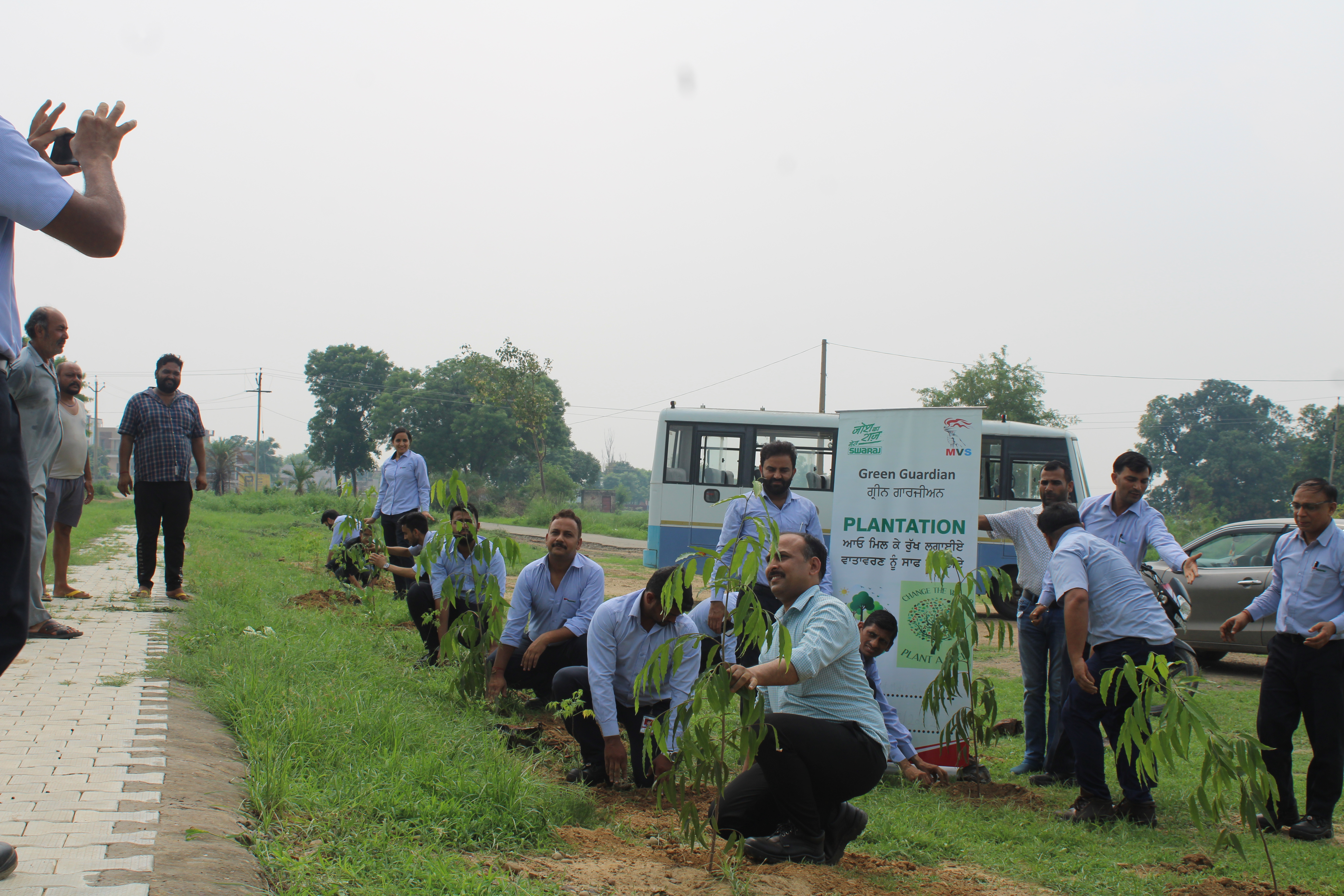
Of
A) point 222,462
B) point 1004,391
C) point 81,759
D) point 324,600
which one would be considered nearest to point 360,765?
point 81,759

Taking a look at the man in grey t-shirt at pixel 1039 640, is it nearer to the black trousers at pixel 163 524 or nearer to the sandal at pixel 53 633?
the sandal at pixel 53 633

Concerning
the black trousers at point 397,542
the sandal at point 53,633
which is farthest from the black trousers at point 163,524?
the black trousers at point 397,542

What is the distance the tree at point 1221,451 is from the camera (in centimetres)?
6375

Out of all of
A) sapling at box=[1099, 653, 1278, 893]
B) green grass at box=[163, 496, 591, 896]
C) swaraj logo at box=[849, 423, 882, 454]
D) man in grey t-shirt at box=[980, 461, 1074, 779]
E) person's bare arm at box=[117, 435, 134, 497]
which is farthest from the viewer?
person's bare arm at box=[117, 435, 134, 497]

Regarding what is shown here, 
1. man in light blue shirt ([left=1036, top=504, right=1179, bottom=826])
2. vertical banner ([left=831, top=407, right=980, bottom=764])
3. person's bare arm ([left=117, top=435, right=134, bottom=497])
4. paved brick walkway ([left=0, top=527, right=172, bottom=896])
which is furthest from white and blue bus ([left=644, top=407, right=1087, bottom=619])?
man in light blue shirt ([left=1036, top=504, right=1179, bottom=826])

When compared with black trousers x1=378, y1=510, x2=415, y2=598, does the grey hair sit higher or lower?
higher

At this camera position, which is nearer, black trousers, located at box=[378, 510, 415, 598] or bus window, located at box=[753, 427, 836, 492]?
black trousers, located at box=[378, 510, 415, 598]

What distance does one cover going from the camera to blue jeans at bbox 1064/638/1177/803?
456 cm

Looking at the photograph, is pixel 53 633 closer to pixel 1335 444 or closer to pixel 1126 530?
pixel 1126 530

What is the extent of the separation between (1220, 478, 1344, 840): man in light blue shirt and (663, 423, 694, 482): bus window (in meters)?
12.3

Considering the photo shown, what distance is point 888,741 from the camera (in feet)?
13.0

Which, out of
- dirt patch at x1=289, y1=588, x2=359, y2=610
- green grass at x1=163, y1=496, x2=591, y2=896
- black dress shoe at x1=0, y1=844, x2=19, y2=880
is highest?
black dress shoe at x1=0, y1=844, x2=19, y2=880

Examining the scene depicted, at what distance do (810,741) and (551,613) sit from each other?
2398 mm

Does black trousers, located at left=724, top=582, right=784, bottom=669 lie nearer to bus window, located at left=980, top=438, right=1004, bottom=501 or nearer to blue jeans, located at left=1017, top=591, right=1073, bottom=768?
blue jeans, located at left=1017, top=591, right=1073, bottom=768
